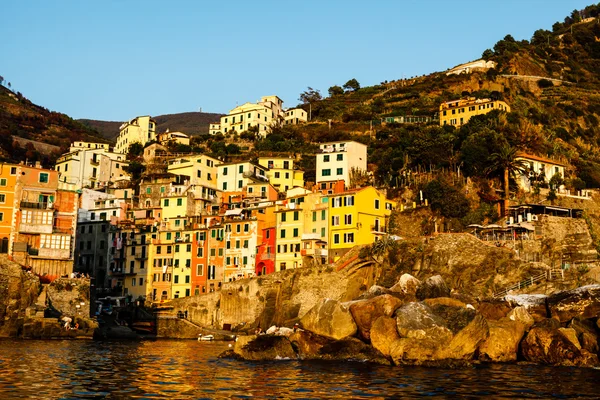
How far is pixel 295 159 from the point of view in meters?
113

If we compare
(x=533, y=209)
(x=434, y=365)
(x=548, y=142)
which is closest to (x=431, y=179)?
(x=533, y=209)

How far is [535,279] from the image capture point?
181ft

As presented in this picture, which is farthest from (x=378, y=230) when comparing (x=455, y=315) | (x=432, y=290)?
(x=455, y=315)

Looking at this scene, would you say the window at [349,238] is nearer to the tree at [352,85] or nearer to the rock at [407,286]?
the rock at [407,286]

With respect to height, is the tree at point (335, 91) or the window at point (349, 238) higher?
the tree at point (335, 91)

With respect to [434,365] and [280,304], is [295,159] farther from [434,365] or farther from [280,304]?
[434,365]

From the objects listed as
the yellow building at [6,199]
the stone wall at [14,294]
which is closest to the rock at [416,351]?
the stone wall at [14,294]

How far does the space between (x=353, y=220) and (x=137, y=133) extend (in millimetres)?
88507

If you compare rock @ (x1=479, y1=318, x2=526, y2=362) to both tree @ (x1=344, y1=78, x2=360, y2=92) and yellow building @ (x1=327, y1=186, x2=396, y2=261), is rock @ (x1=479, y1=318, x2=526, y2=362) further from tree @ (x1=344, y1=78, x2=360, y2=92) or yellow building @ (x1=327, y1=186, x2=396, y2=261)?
tree @ (x1=344, y1=78, x2=360, y2=92)

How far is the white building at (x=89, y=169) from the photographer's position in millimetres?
113438

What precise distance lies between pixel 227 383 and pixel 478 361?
643 inches

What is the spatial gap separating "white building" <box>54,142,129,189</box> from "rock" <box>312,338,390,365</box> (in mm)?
73170

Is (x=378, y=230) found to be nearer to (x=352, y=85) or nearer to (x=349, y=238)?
(x=349, y=238)

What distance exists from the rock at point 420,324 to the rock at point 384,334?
492 millimetres
